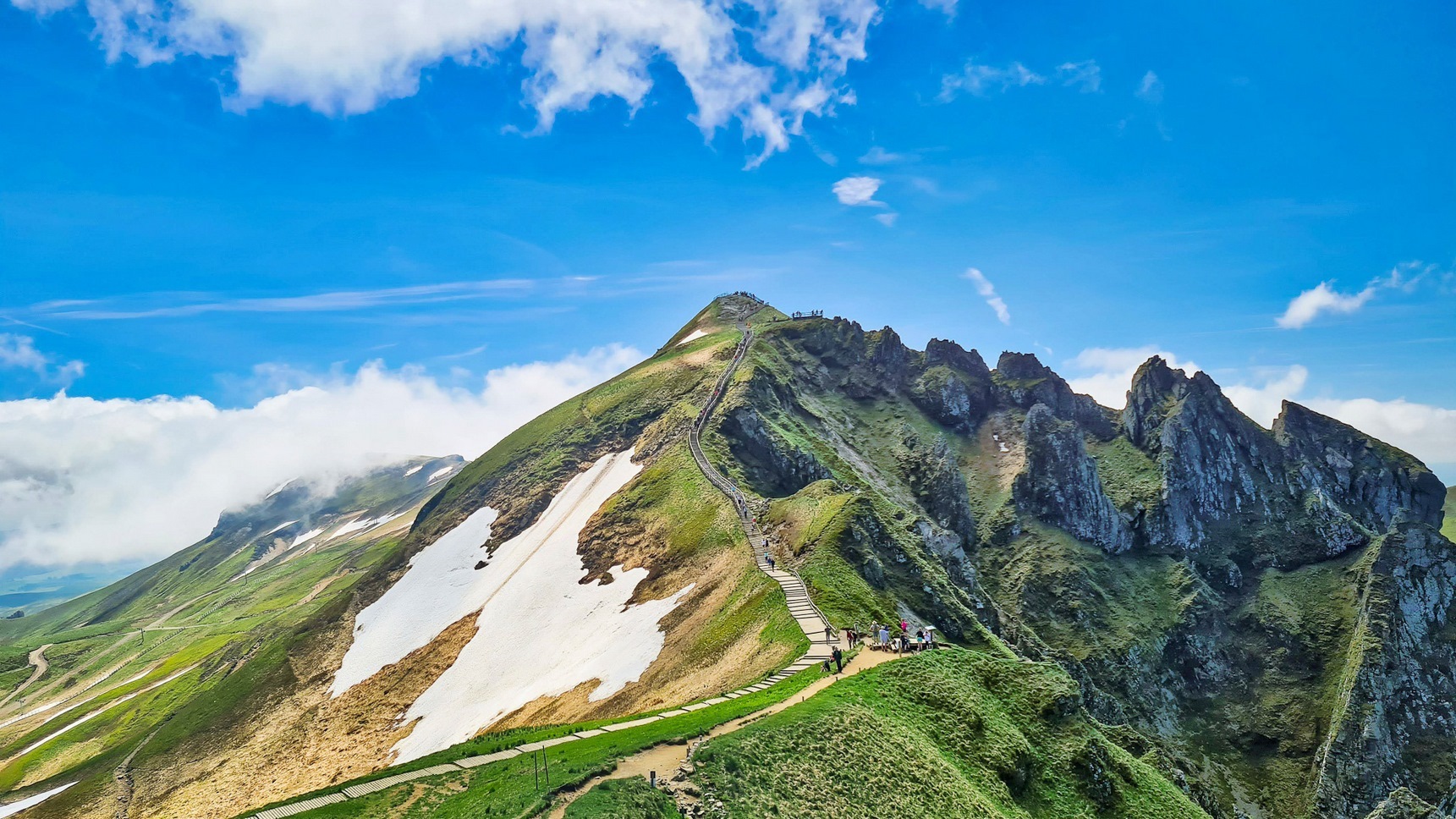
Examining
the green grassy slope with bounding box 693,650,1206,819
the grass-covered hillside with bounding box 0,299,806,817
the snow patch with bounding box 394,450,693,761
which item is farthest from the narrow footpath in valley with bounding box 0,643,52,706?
the green grassy slope with bounding box 693,650,1206,819

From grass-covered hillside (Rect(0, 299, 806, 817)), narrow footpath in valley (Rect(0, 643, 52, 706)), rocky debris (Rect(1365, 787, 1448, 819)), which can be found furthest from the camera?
narrow footpath in valley (Rect(0, 643, 52, 706))

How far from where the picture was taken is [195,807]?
57.8 metres

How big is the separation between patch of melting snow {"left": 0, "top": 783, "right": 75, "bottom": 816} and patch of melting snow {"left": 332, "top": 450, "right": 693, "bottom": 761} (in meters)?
30.8

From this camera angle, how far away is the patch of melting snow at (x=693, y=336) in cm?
14938

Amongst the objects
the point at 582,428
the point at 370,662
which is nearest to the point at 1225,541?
the point at 582,428

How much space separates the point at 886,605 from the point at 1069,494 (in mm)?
93525

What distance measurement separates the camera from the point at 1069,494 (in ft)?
420

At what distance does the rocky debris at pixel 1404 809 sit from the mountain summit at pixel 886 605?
0.54 meters

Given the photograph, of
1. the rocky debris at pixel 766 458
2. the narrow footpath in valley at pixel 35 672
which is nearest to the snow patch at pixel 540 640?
the rocky debris at pixel 766 458

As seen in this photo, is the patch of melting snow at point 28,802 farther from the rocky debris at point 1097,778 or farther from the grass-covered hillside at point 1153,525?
the rocky debris at point 1097,778

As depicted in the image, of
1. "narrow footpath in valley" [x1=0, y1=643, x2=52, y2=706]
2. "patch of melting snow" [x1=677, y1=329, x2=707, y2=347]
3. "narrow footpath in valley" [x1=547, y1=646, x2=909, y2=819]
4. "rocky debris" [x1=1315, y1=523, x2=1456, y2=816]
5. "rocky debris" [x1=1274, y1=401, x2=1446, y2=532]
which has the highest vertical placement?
"patch of melting snow" [x1=677, y1=329, x2=707, y2=347]

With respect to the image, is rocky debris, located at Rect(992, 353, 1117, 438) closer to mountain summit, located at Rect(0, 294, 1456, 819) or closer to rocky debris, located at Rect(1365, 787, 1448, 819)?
mountain summit, located at Rect(0, 294, 1456, 819)

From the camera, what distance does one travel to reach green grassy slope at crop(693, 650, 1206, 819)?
80.7 ft

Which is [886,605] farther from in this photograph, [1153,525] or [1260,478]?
[1260,478]
